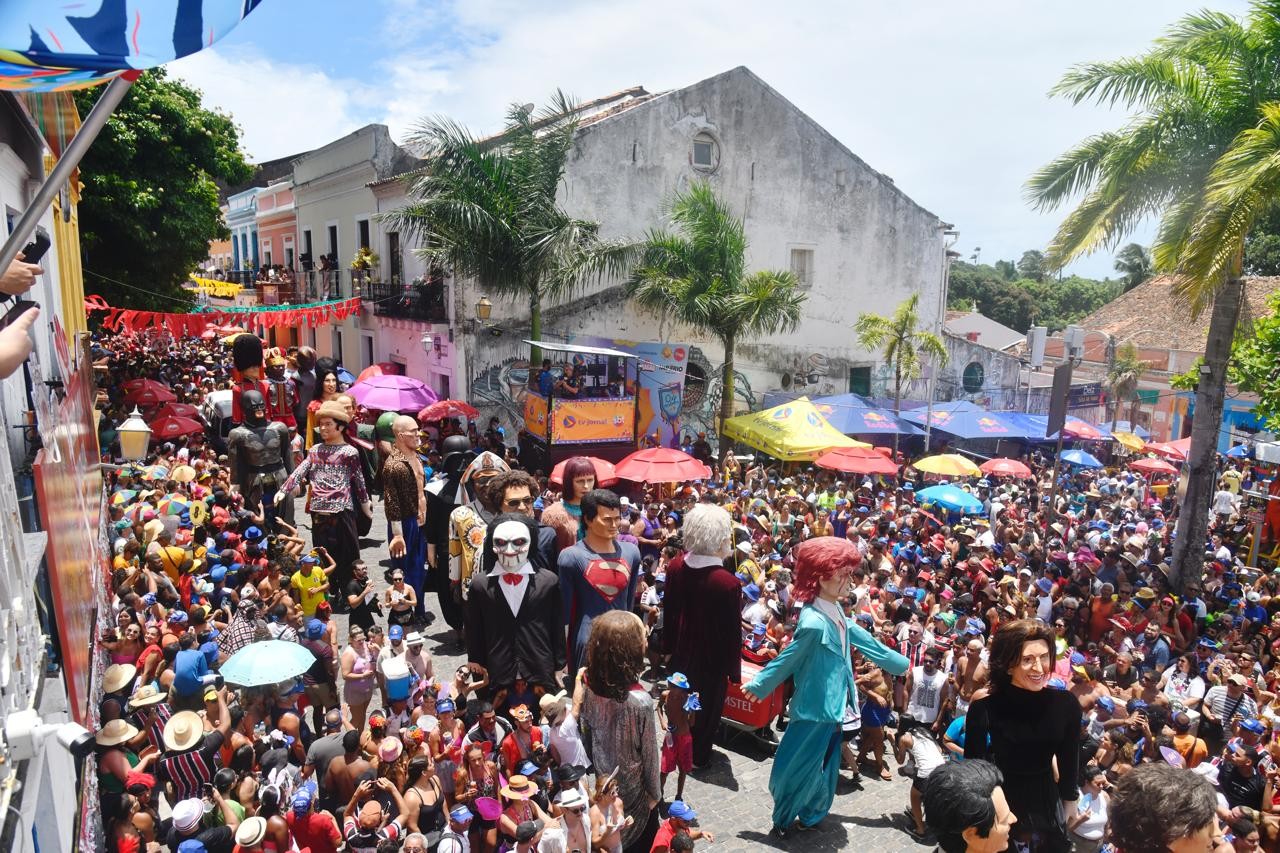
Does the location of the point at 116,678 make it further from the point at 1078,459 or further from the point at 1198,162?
the point at 1078,459

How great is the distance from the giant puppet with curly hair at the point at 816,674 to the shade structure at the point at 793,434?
10216mm

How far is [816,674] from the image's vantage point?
489cm

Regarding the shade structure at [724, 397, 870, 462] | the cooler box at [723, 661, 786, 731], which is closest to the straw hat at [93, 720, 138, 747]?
the cooler box at [723, 661, 786, 731]

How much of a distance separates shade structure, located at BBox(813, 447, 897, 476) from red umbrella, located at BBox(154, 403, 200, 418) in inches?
371

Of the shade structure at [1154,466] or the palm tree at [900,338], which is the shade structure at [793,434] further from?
the shade structure at [1154,466]

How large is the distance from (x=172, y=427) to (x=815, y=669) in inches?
400

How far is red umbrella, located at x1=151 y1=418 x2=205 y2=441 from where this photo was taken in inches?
466

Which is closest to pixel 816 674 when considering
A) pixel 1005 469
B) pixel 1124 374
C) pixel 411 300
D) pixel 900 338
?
pixel 1005 469

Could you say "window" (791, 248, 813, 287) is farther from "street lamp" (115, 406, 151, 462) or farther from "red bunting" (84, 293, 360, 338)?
"street lamp" (115, 406, 151, 462)

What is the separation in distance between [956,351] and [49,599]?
904 inches

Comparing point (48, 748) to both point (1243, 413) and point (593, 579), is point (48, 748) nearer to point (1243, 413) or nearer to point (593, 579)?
point (593, 579)

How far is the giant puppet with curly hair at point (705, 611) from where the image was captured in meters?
5.42

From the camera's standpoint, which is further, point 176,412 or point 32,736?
point 176,412

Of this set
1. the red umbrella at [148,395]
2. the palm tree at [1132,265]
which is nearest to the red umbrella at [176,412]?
the red umbrella at [148,395]
